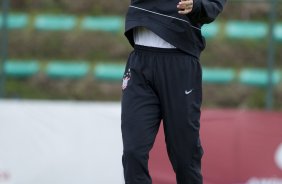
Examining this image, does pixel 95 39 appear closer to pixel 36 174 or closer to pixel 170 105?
pixel 36 174

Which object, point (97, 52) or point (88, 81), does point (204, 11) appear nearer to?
point (88, 81)

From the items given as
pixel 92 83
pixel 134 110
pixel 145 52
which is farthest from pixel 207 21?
pixel 92 83

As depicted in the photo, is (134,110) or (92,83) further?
(92,83)

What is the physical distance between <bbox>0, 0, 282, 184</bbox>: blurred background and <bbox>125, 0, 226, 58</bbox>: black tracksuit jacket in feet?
8.98

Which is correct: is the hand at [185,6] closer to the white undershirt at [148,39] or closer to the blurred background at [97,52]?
the white undershirt at [148,39]

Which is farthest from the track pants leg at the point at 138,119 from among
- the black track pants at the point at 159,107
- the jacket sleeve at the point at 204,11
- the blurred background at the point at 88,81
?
the blurred background at the point at 88,81

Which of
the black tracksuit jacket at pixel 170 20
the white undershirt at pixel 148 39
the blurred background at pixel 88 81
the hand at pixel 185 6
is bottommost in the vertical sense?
the blurred background at pixel 88 81

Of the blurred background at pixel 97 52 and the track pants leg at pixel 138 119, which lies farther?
the blurred background at pixel 97 52

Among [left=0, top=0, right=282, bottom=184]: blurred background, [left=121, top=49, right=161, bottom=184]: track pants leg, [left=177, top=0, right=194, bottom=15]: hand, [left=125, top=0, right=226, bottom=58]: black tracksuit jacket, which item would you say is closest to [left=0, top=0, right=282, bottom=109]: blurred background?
[left=0, top=0, right=282, bottom=184]: blurred background

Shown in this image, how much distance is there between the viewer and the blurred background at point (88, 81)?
675 cm

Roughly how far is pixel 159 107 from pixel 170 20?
492 millimetres

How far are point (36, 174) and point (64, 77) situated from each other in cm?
226

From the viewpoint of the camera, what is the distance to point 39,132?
6844 mm

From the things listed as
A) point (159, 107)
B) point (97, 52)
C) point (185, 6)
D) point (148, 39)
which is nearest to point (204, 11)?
point (185, 6)
